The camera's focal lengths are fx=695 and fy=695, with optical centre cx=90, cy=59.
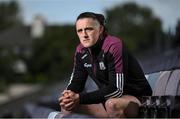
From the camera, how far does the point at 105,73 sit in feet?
15.4

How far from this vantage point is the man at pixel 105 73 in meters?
4.54

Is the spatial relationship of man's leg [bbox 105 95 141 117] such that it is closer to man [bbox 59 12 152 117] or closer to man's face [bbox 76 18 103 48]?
man [bbox 59 12 152 117]

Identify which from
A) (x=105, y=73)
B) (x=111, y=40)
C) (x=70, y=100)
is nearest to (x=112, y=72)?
(x=105, y=73)

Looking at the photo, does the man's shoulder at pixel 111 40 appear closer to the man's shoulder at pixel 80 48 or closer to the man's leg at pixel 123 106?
the man's shoulder at pixel 80 48

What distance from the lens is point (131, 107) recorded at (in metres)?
4.38

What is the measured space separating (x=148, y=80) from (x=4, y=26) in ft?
352

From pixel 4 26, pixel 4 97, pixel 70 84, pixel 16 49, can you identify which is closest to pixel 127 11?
pixel 4 97

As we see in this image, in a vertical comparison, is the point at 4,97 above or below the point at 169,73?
below

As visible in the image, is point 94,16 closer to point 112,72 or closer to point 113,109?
point 112,72

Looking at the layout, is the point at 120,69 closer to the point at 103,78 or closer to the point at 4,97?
the point at 103,78

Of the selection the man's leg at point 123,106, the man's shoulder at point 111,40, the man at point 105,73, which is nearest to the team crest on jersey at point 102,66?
the man at point 105,73

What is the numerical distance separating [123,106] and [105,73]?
38 centimetres

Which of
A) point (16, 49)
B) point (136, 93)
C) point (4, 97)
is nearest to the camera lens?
point (136, 93)

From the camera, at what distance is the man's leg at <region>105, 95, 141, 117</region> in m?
4.32
